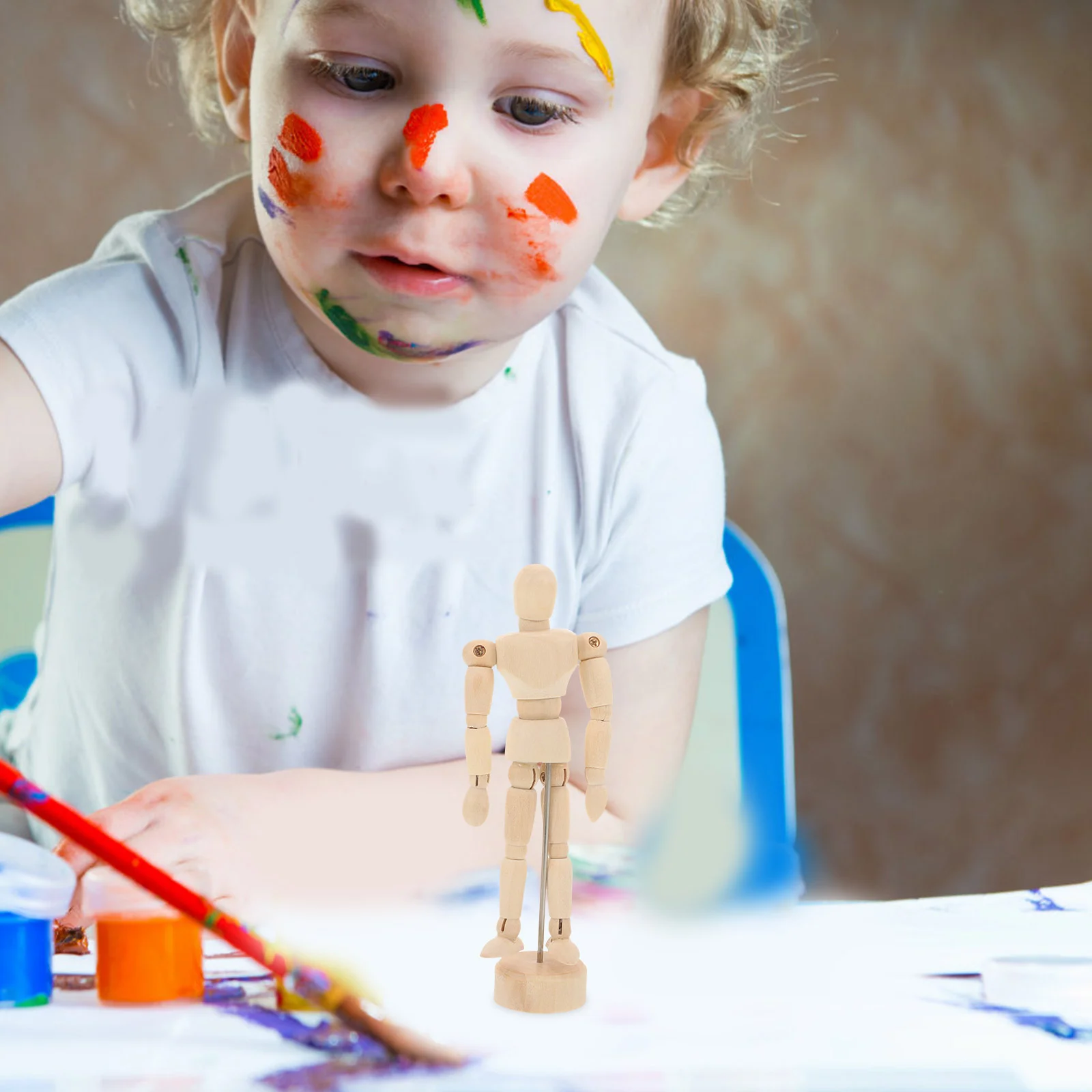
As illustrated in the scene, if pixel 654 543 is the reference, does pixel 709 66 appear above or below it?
above

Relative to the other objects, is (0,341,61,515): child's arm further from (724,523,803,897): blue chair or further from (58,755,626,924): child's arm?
(724,523,803,897): blue chair

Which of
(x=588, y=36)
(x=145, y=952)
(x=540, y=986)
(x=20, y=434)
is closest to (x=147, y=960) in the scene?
(x=145, y=952)

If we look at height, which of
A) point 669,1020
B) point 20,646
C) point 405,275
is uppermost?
point 405,275

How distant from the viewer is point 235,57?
0.50 metres

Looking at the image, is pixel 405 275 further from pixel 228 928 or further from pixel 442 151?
pixel 228 928

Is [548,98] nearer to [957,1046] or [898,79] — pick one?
[957,1046]

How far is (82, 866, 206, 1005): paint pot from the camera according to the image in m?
0.36

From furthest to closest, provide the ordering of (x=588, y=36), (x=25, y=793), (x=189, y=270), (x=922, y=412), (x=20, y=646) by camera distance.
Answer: (x=922, y=412) → (x=20, y=646) → (x=189, y=270) → (x=588, y=36) → (x=25, y=793)

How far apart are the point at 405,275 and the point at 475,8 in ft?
0.29

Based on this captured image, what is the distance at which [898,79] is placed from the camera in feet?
2.64

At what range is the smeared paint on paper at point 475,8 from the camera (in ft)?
1.37

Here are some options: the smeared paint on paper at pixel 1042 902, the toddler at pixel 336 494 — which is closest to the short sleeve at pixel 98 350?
the toddler at pixel 336 494

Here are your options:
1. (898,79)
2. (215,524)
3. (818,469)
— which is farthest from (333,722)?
(898,79)

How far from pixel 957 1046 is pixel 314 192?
1.05 feet
